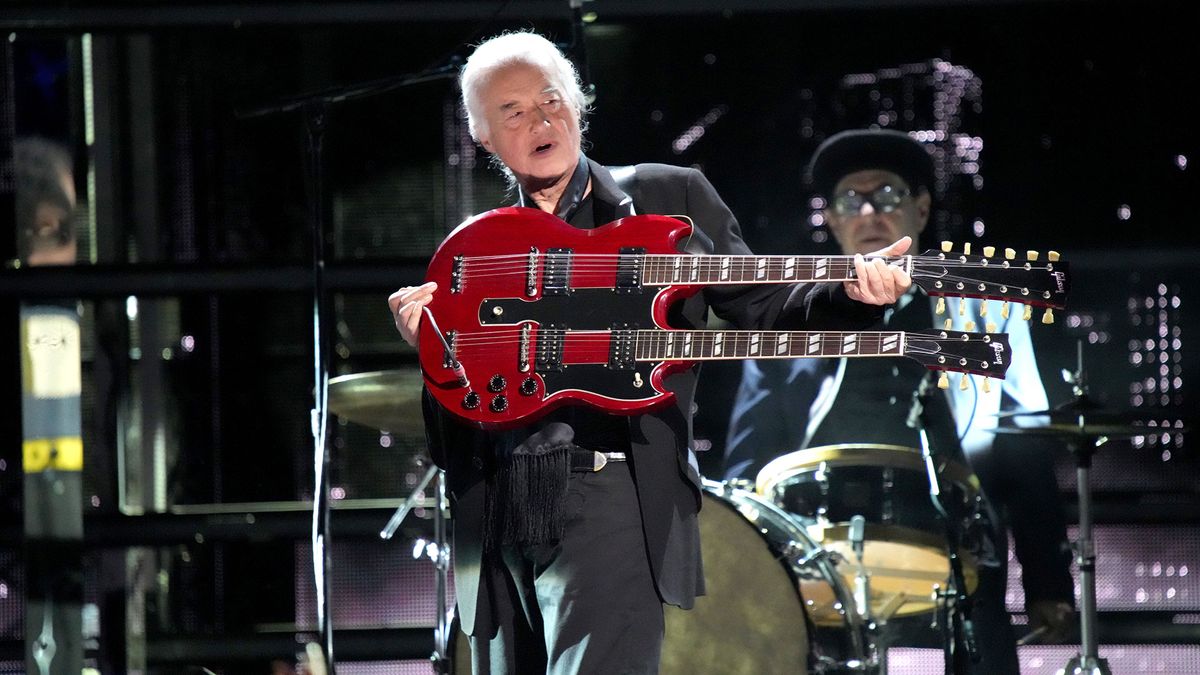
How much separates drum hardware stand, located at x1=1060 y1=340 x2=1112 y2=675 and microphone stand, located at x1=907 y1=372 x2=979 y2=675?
15.0 inches

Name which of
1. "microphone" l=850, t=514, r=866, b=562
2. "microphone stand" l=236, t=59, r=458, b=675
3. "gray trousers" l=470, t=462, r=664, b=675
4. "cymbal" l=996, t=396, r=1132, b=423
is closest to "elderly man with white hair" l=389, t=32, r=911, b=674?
"gray trousers" l=470, t=462, r=664, b=675

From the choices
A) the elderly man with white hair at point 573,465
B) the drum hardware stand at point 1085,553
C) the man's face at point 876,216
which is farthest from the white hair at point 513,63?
the drum hardware stand at point 1085,553

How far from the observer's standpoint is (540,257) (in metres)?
2.52

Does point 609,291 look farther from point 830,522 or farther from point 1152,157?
point 1152,157

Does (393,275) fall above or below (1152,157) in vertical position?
below

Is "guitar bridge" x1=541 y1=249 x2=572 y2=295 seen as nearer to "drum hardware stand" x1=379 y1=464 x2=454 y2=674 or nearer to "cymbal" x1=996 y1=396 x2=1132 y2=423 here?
"drum hardware stand" x1=379 y1=464 x2=454 y2=674

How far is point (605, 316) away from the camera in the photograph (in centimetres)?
250

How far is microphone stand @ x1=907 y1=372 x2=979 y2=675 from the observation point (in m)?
3.75

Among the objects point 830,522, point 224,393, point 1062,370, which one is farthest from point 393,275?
point 1062,370

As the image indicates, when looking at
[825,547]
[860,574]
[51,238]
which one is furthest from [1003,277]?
[51,238]

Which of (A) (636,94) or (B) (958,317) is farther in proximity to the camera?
(A) (636,94)

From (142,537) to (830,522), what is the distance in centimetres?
224

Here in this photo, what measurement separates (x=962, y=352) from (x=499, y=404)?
0.85 metres

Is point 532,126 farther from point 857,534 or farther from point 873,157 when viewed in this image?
point 873,157
